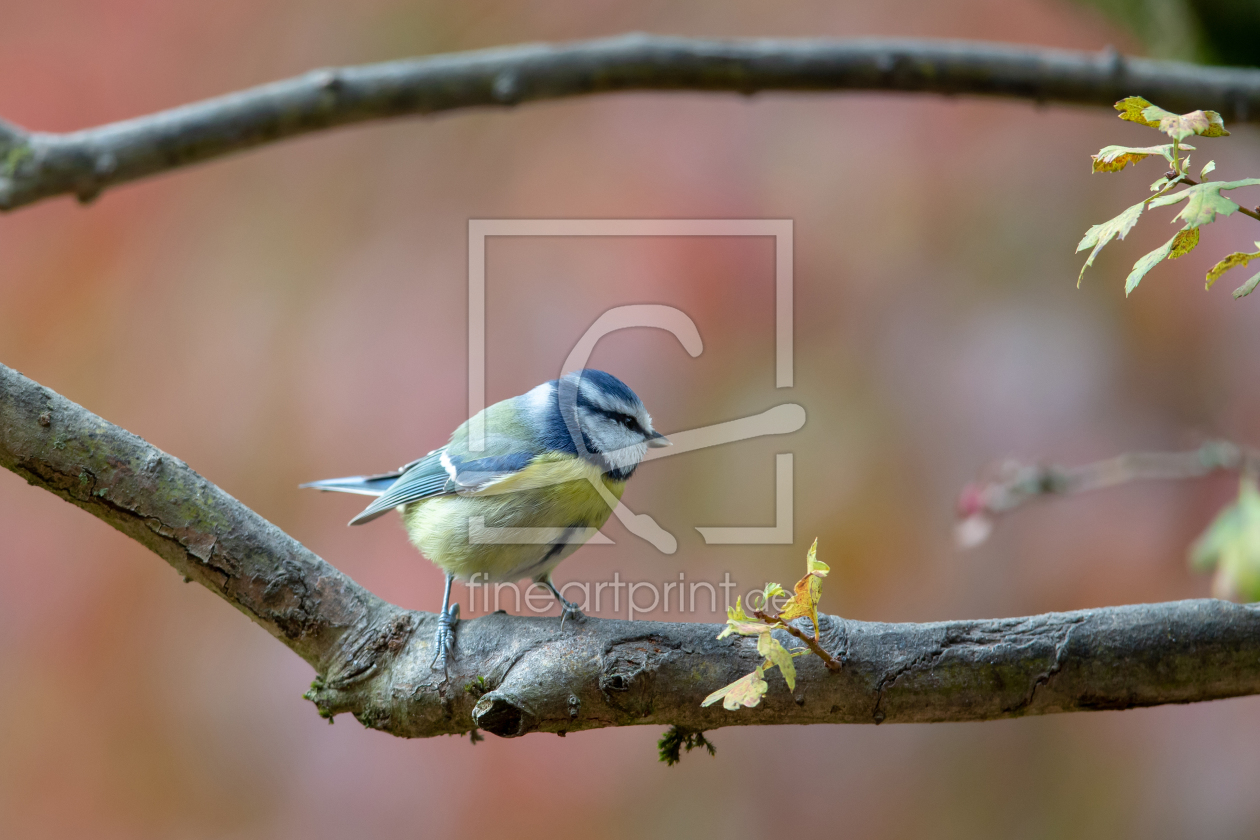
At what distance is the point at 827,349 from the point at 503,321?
30.0 inches

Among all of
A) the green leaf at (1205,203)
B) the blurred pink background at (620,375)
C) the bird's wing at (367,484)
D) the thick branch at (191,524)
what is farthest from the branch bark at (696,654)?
the blurred pink background at (620,375)

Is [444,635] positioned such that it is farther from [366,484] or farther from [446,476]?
[366,484]

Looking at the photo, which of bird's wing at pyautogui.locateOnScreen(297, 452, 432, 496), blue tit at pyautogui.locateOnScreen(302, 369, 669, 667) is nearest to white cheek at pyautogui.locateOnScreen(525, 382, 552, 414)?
blue tit at pyautogui.locateOnScreen(302, 369, 669, 667)

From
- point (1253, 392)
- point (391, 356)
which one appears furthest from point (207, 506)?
point (1253, 392)

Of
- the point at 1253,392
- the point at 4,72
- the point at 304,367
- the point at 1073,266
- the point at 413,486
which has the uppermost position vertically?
the point at 4,72

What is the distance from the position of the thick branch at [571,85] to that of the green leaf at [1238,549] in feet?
2.01

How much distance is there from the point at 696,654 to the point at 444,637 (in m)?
0.28

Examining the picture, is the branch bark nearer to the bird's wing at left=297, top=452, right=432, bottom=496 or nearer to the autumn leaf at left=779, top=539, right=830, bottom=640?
the autumn leaf at left=779, top=539, right=830, bottom=640

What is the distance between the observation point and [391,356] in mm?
2131

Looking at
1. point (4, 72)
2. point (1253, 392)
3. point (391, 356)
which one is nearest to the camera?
point (1253, 392)

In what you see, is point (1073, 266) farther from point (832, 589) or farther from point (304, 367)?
point (304, 367)

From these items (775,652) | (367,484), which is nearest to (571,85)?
(367,484)

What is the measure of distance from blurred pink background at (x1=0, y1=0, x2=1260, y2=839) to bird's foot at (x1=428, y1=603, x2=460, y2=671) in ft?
3.21

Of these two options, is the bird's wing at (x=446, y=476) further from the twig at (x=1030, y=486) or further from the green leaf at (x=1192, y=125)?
the green leaf at (x=1192, y=125)
